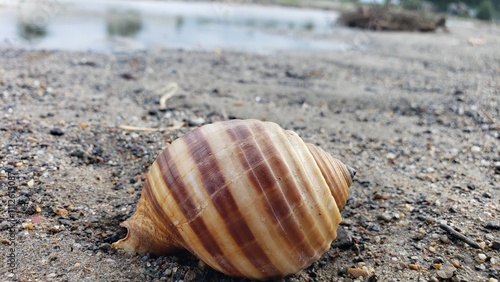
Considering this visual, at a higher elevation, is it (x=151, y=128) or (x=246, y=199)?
(x=246, y=199)

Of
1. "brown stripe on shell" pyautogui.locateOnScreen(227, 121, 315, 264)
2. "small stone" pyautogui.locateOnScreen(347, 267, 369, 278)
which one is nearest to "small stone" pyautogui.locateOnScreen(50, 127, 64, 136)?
"brown stripe on shell" pyautogui.locateOnScreen(227, 121, 315, 264)

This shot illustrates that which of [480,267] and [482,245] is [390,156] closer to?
[482,245]

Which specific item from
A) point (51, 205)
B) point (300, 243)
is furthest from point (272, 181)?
point (51, 205)

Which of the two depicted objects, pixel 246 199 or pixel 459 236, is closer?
pixel 246 199

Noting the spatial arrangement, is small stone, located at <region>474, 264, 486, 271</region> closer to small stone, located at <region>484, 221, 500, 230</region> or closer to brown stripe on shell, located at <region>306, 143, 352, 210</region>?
small stone, located at <region>484, 221, 500, 230</region>

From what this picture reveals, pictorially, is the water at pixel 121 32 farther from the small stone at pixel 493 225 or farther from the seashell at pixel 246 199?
the small stone at pixel 493 225

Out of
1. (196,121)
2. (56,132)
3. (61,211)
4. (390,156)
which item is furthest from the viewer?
(196,121)

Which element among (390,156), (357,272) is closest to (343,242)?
(357,272)
